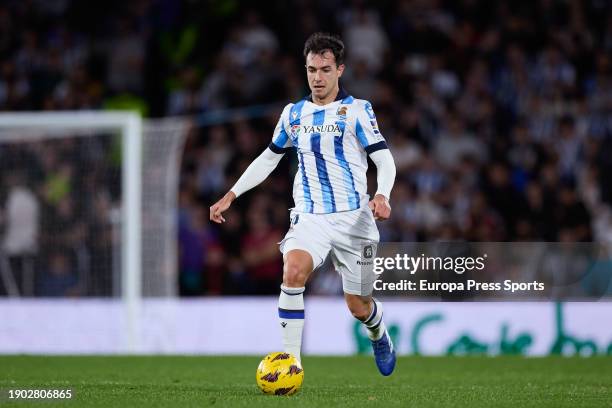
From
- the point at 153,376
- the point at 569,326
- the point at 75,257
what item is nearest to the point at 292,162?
the point at 75,257

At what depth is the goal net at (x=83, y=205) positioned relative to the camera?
13.3 metres

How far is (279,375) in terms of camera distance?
689 centimetres

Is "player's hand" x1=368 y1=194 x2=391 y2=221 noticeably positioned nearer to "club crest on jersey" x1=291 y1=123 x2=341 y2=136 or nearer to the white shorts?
the white shorts

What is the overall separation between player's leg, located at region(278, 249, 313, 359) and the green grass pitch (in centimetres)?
36

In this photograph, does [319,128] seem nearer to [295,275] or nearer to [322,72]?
[322,72]

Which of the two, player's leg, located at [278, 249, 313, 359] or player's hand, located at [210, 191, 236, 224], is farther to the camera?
player's hand, located at [210, 191, 236, 224]

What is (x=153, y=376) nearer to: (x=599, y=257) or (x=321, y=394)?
(x=321, y=394)

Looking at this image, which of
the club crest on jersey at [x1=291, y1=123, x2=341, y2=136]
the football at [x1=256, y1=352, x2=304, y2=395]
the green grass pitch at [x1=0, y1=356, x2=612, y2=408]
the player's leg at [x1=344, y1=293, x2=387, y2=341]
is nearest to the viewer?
the green grass pitch at [x1=0, y1=356, x2=612, y2=408]

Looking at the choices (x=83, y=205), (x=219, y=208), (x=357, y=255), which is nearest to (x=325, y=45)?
(x=219, y=208)

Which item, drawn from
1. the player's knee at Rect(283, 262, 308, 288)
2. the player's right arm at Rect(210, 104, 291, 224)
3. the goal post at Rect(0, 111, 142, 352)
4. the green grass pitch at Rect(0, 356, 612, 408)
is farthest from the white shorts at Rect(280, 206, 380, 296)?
the goal post at Rect(0, 111, 142, 352)

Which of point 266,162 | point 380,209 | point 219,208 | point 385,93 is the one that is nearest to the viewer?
point 380,209

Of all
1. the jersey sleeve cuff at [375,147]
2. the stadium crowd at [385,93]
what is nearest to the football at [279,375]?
the jersey sleeve cuff at [375,147]

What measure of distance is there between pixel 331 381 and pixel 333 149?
194 centimetres

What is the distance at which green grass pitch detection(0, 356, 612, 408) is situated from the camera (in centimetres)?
672
